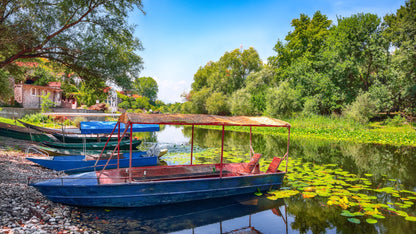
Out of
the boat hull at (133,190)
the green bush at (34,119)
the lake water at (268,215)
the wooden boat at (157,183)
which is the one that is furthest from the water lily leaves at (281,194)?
the green bush at (34,119)

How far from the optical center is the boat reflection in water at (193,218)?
23.7ft

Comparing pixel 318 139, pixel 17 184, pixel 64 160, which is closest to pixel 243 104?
pixel 318 139

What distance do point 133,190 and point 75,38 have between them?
903cm

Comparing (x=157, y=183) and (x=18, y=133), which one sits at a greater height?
(x=18, y=133)

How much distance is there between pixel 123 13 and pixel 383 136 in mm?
25779

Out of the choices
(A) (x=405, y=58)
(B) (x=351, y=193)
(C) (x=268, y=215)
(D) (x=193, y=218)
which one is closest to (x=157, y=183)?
(D) (x=193, y=218)

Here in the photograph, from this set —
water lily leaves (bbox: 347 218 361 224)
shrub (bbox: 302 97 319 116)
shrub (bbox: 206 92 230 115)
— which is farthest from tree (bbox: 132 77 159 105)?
water lily leaves (bbox: 347 218 361 224)

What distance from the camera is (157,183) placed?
8.27 metres

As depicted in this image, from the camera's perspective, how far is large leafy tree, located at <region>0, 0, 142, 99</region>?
33.3 ft

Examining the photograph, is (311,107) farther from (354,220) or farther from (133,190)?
(133,190)

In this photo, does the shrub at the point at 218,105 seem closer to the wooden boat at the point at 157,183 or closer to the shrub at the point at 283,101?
the shrub at the point at 283,101

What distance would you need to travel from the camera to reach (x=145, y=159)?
1305 cm

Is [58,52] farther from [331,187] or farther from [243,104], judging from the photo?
[243,104]

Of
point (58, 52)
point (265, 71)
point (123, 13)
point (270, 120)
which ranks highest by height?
point (265, 71)
